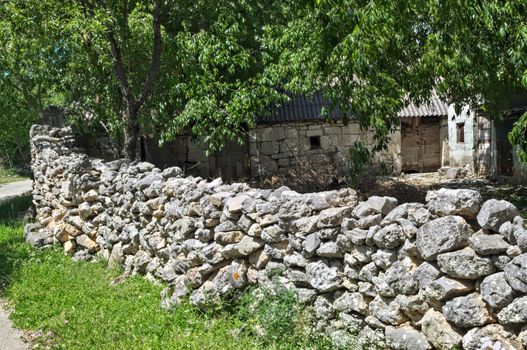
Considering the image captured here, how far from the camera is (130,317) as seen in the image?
16.6ft

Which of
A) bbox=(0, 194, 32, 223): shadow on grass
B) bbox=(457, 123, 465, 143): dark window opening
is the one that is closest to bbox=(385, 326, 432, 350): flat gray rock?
bbox=(0, 194, 32, 223): shadow on grass

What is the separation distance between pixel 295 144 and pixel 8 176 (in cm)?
2042

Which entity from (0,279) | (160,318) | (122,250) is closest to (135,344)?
(160,318)

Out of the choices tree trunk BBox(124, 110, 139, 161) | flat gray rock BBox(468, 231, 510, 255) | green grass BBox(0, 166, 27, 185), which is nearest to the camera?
flat gray rock BBox(468, 231, 510, 255)

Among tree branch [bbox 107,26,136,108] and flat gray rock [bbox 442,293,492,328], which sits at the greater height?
tree branch [bbox 107,26,136,108]

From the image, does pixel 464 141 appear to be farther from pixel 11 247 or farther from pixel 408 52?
→ pixel 11 247

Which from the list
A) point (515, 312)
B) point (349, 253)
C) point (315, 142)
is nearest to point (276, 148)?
point (315, 142)

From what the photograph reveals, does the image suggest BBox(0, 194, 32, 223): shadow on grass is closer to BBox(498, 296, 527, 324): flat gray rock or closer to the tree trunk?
the tree trunk

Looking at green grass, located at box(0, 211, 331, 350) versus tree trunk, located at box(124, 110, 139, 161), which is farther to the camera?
tree trunk, located at box(124, 110, 139, 161)

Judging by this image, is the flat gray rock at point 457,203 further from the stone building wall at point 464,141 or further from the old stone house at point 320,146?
the stone building wall at point 464,141

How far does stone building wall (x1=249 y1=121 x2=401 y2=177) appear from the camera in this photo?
1447cm

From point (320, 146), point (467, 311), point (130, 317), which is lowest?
point (130, 317)

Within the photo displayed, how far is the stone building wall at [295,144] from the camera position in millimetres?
14469

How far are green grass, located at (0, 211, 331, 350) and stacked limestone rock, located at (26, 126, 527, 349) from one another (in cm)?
18
